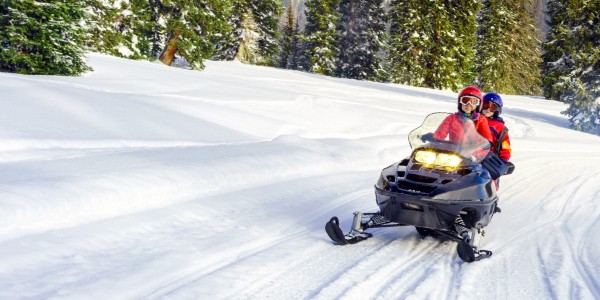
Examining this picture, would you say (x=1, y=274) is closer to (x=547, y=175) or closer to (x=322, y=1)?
(x=547, y=175)

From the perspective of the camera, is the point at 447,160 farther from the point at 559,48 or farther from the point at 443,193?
the point at 559,48

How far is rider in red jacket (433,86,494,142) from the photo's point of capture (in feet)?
19.0

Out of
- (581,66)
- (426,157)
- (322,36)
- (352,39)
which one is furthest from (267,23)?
(426,157)

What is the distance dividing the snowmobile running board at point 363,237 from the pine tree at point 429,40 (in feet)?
104

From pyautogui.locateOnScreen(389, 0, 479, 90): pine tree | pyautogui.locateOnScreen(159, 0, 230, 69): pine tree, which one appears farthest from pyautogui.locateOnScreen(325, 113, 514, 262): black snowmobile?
pyautogui.locateOnScreen(389, 0, 479, 90): pine tree

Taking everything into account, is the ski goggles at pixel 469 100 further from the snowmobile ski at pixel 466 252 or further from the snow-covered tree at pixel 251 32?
the snow-covered tree at pixel 251 32

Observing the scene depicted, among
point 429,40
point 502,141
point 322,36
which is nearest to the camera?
point 502,141

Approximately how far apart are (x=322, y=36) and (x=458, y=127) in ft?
120

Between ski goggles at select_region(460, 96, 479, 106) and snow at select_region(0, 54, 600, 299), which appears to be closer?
snow at select_region(0, 54, 600, 299)

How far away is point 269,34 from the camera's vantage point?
41562 millimetres

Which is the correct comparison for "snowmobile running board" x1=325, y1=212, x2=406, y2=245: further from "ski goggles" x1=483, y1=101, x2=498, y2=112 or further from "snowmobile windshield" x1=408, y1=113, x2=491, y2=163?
"ski goggles" x1=483, y1=101, x2=498, y2=112

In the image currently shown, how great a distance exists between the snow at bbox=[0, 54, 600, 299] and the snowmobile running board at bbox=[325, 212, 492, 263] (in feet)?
0.34

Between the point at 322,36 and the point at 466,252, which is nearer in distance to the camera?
the point at 466,252

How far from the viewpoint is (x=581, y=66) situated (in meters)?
25.5
